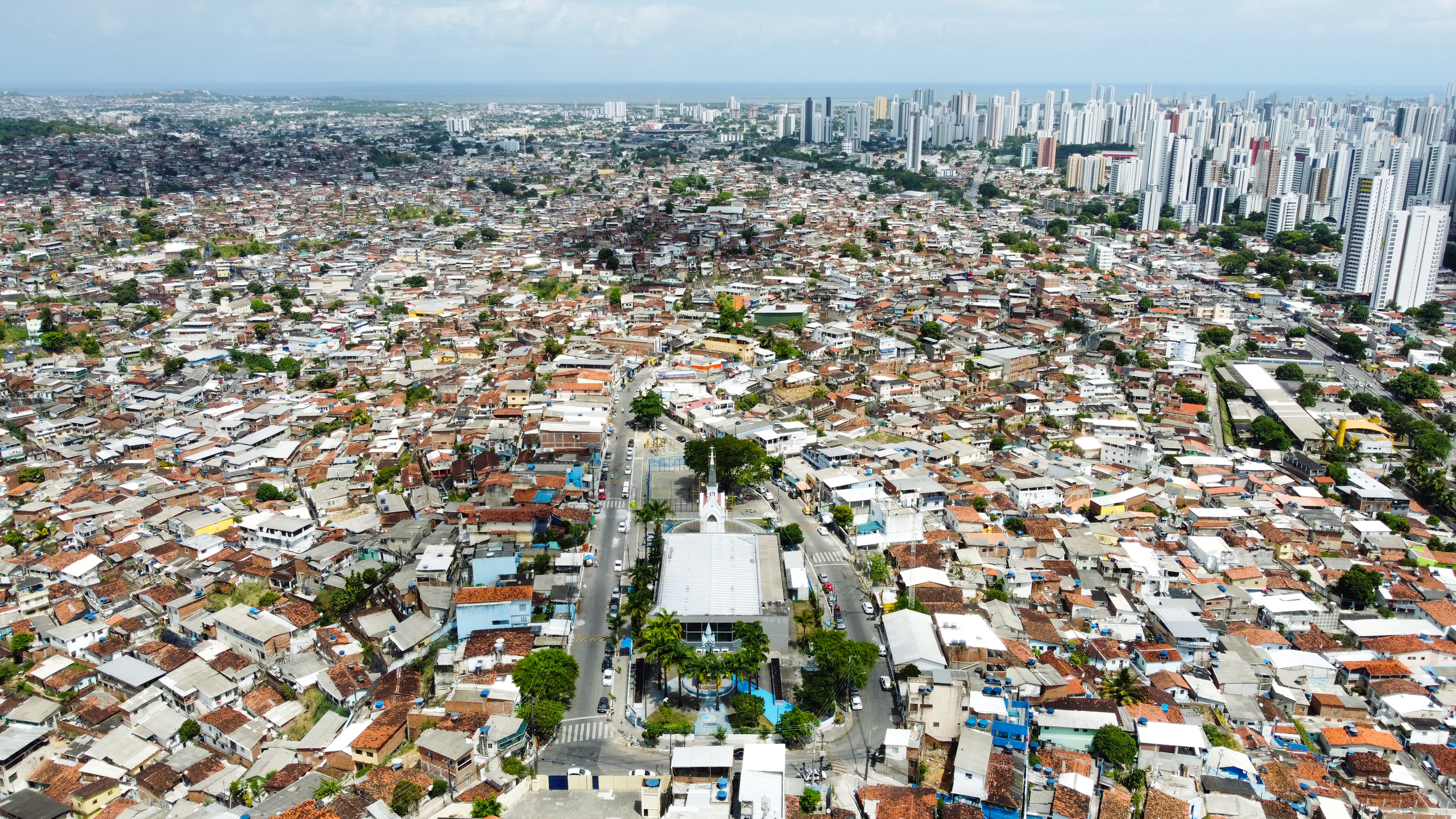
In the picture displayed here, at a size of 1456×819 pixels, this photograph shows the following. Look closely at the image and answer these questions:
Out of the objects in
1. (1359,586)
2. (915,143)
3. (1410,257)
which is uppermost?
(915,143)

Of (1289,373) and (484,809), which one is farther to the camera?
(1289,373)

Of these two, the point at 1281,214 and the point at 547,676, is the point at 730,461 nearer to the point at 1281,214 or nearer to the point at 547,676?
A: the point at 547,676

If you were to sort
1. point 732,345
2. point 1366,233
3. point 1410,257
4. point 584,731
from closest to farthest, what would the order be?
point 584,731, point 732,345, point 1410,257, point 1366,233

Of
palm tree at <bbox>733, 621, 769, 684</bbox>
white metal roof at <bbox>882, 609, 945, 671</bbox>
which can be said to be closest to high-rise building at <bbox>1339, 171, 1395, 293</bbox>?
white metal roof at <bbox>882, 609, 945, 671</bbox>

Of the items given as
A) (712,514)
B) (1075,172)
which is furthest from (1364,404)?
(1075,172)

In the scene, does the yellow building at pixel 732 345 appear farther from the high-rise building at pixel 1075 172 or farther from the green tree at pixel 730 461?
the high-rise building at pixel 1075 172

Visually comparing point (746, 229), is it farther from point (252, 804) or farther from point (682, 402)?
point (252, 804)

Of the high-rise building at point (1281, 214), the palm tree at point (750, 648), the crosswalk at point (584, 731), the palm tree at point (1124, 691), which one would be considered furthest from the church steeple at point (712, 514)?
the high-rise building at point (1281, 214)
